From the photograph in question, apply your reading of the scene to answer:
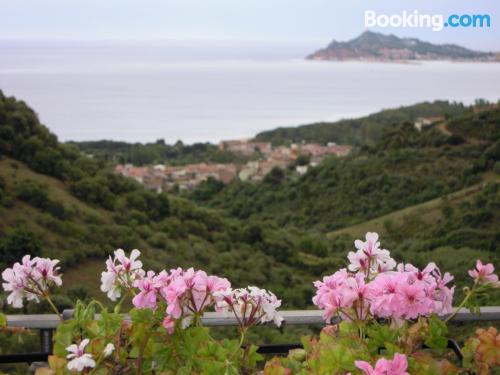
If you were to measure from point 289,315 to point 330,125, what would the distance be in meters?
30.1

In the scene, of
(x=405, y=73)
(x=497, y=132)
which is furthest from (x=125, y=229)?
(x=405, y=73)

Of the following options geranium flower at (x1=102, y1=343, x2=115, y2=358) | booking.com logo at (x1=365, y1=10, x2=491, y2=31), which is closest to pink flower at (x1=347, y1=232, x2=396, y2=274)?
geranium flower at (x1=102, y1=343, x2=115, y2=358)

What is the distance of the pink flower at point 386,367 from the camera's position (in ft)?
2.56

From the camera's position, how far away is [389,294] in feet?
2.98

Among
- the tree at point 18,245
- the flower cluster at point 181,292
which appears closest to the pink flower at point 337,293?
the flower cluster at point 181,292

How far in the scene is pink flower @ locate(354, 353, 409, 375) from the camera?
779mm

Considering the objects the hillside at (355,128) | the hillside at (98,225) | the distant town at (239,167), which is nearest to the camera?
the hillside at (98,225)

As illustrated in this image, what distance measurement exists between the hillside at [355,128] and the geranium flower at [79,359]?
2659 centimetres

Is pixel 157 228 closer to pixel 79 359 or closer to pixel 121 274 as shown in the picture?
pixel 121 274

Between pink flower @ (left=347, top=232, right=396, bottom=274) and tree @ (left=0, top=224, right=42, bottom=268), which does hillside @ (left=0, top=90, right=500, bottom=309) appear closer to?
tree @ (left=0, top=224, right=42, bottom=268)

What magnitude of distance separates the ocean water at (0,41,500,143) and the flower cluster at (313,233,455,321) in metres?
15.5

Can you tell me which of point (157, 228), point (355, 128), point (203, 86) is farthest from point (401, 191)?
point (203, 86)

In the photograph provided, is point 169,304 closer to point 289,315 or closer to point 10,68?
point 289,315

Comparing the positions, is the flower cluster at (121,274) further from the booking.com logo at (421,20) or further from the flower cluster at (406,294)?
the booking.com logo at (421,20)
